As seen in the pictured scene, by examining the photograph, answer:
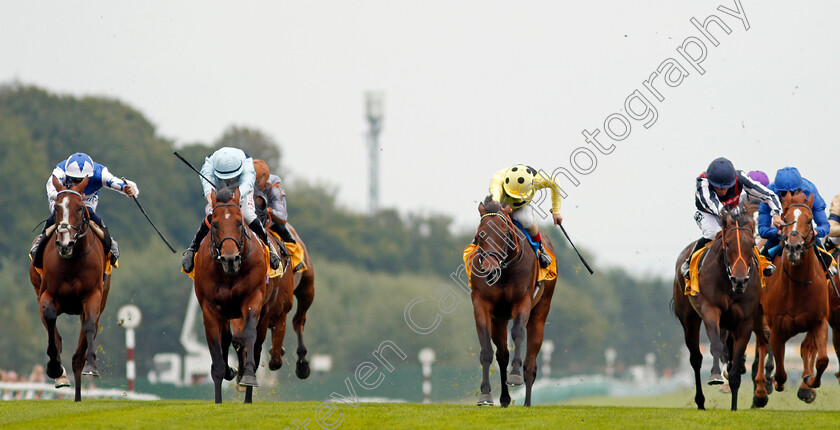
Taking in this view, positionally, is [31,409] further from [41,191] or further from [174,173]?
[174,173]

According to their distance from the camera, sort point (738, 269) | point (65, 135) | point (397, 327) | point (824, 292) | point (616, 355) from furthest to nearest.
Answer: point (616, 355) < point (397, 327) < point (65, 135) < point (824, 292) < point (738, 269)

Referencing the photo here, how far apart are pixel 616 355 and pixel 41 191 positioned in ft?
134

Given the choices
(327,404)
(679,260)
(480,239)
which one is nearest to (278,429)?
(327,404)

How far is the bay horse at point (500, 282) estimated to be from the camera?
42.2ft

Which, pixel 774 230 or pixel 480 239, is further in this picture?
pixel 774 230

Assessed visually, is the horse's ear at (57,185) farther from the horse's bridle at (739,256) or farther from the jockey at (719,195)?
the horse's bridle at (739,256)

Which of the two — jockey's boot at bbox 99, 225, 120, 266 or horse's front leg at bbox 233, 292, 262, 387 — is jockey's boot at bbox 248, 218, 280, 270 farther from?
jockey's boot at bbox 99, 225, 120, 266

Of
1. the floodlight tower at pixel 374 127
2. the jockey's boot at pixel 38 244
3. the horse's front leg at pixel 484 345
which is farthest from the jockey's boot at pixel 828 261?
the floodlight tower at pixel 374 127

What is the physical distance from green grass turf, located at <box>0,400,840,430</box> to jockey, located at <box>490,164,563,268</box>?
2.32 metres

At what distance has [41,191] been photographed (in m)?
44.2

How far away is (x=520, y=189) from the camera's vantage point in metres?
13.9

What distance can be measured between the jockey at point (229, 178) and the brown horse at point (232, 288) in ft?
0.75

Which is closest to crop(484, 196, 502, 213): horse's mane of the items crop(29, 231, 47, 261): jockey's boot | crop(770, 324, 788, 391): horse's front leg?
crop(770, 324, 788, 391): horse's front leg

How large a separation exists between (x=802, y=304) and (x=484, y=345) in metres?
3.97
